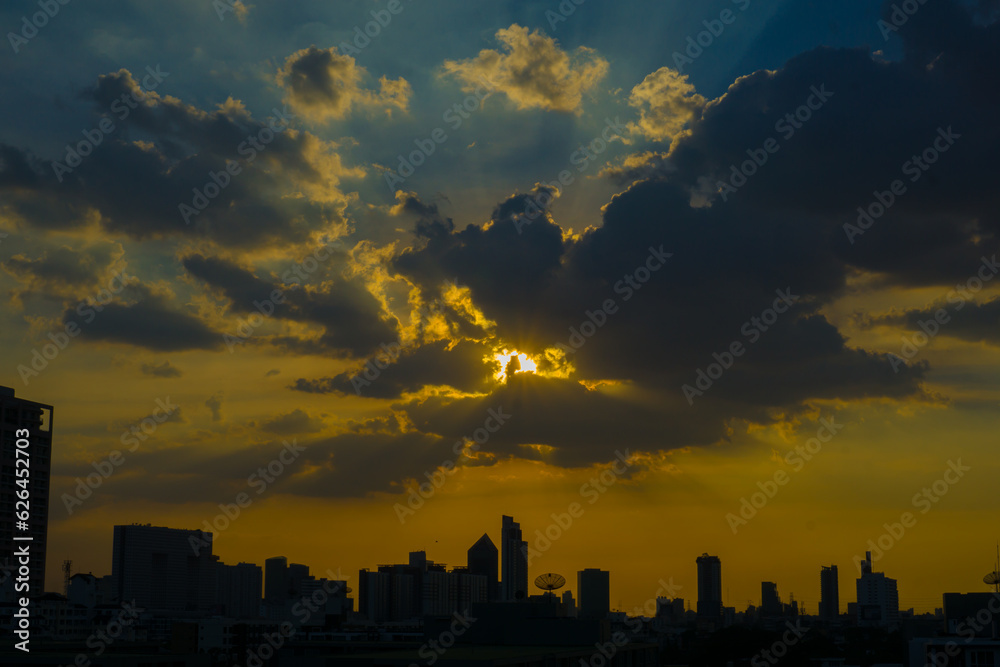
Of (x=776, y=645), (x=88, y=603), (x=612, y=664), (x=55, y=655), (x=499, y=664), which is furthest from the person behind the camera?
(x=88, y=603)

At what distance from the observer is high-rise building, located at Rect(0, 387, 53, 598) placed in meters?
152

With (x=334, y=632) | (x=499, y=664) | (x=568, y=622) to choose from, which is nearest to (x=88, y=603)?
(x=334, y=632)

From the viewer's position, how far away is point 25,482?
15538cm

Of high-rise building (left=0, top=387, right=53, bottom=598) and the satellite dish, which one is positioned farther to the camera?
high-rise building (left=0, top=387, right=53, bottom=598)

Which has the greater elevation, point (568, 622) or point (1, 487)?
point (1, 487)

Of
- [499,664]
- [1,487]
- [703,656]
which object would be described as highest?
[1,487]

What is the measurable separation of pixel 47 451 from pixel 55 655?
10994 cm

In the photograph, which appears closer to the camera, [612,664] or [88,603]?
[612,664]

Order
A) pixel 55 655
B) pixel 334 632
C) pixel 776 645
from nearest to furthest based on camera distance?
1. pixel 55 655
2. pixel 334 632
3. pixel 776 645

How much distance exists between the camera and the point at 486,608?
86750 millimetres

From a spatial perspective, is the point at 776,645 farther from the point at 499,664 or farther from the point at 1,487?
the point at 1,487

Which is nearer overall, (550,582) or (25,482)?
(550,582)

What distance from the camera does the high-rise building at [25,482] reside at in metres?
152

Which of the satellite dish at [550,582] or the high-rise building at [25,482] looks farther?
the high-rise building at [25,482]
